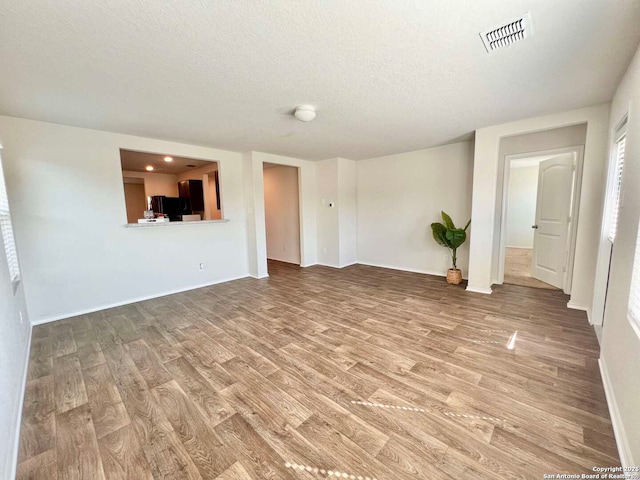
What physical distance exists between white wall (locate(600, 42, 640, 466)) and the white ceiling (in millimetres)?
477

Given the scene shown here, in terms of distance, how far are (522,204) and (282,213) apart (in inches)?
252

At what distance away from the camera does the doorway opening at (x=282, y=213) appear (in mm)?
6105

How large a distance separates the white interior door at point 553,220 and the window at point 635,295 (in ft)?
9.10

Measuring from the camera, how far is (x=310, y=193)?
591 centimetres

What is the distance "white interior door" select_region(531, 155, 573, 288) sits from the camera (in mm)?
3725

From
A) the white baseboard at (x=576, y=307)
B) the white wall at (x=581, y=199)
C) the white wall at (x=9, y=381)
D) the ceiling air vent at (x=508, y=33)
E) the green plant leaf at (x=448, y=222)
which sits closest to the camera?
the white wall at (x=9, y=381)

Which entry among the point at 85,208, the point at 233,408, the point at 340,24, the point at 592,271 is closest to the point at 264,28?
the point at 340,24

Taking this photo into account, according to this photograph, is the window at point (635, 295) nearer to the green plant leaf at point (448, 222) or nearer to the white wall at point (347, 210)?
the green plant leaf at point (448, 222)

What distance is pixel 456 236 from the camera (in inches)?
166

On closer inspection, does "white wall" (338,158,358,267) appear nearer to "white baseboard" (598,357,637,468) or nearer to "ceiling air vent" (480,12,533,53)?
"ceiling air vent" (480,12,533,53)

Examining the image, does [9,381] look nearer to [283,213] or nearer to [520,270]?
[283,213]

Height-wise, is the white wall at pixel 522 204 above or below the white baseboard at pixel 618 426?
above

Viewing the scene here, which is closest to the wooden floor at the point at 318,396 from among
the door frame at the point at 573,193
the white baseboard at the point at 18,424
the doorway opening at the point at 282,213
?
the white baseboard at the point at 18,424

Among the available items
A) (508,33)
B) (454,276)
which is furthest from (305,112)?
(454,276)
